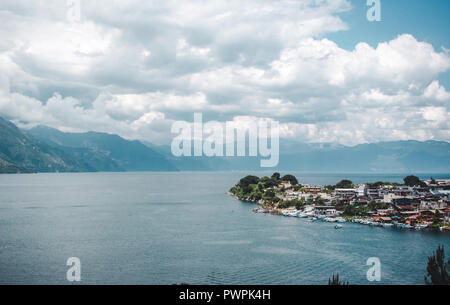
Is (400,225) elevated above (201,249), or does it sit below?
below

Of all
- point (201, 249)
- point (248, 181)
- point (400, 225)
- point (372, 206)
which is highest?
point (248, 181)

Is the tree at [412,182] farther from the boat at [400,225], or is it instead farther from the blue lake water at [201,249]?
the blue lake water at [201,249]

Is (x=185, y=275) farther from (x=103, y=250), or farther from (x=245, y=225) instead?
(x=245, y=225)

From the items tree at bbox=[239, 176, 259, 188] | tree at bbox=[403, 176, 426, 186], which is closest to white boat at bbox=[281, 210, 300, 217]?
tree at bbox=[239, 176, 259, 188]

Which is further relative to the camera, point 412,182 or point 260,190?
point 260,190

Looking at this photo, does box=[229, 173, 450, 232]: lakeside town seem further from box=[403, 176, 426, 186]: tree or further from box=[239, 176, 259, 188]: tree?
box=[239, 176, 259, 188]: tree

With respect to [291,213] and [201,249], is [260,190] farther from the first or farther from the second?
[201,249]

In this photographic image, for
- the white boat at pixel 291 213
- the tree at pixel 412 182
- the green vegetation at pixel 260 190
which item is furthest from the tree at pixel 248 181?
the tree at pixel 412 182

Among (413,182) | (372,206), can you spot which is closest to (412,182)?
(413,182)

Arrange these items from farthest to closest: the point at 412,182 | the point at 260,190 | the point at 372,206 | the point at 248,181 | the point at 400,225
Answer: the point at 248,181, the point at 260,190, the point at 412,182, the point at 372,206, the point at 400,225
